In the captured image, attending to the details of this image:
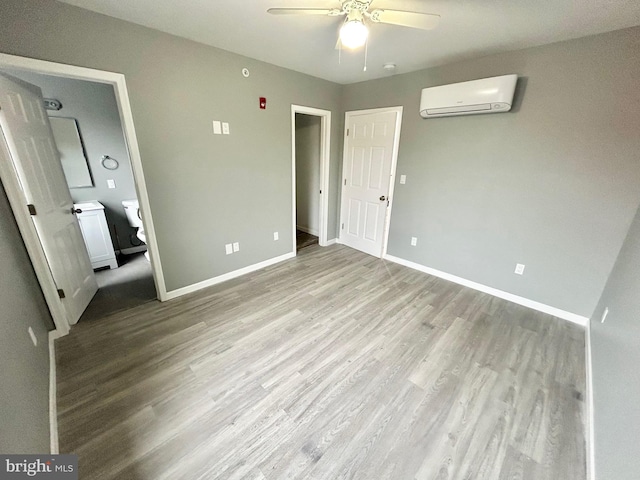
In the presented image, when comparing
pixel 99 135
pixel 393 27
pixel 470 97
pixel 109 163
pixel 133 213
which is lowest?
pixel 133 213

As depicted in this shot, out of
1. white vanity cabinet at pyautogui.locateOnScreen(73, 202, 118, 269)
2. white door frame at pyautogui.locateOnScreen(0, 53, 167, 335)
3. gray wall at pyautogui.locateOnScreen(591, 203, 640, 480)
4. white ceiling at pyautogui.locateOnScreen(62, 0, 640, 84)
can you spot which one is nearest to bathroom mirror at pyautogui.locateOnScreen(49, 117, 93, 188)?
white vanity cabinet at pyautogui.locateOnScreen(73, 202, 118, 269)

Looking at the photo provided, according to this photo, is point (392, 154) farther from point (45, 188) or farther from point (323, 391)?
point (45, 188)

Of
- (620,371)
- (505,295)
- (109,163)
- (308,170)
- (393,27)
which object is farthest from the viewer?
(308,170)

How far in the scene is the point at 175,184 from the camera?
7.74 ft

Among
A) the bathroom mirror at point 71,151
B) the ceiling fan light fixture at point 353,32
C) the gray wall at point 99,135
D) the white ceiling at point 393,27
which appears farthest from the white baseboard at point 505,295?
the bathroom mirror at point 71,151

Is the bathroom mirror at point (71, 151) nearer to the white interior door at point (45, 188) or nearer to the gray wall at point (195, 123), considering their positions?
the white interior door at point (45, 188)

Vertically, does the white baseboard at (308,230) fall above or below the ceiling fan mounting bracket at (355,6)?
below

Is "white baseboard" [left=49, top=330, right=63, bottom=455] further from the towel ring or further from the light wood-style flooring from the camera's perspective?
the towel ring

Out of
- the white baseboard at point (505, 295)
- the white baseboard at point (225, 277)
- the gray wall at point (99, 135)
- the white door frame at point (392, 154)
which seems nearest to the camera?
the white baseboard at point (505, 295)

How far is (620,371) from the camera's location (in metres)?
1.25

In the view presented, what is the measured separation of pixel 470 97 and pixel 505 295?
2.07m

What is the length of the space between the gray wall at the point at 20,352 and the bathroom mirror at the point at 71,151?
1.78m

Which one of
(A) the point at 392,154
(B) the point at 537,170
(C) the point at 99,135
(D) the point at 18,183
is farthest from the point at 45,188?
(B) the point at 537,170
